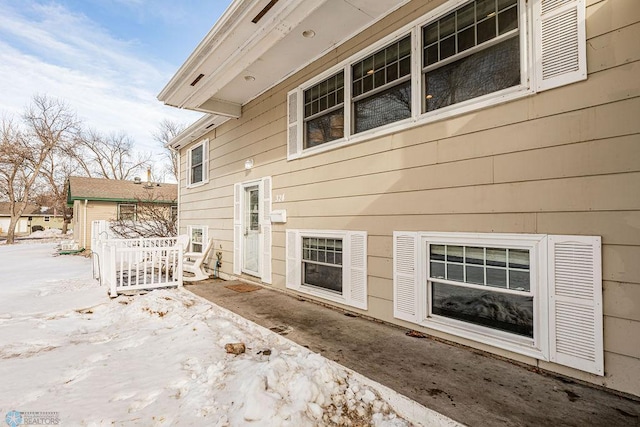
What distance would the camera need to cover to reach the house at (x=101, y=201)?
14855 millimetres

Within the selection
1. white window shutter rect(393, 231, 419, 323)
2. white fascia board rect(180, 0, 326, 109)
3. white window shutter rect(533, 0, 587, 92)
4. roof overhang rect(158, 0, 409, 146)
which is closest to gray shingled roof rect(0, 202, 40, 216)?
roof overhang rect(158, 0, 409, 146)

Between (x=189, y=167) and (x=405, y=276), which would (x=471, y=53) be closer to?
(x=405, y=276)

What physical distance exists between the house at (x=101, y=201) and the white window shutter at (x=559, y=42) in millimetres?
14837

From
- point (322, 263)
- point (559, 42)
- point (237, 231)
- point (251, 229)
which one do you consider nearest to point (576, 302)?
point (559, 42)

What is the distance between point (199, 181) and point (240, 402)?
22.8ft

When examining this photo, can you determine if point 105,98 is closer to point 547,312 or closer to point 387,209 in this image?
point 387,209

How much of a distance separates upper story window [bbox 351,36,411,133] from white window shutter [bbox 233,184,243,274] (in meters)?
3.26

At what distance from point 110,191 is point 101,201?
69 cm

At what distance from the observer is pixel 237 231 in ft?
20.3

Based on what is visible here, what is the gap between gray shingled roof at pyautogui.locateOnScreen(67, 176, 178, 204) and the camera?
1486 cm

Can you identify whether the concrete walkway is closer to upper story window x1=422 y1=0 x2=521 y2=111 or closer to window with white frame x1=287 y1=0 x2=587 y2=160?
window with white frame x1=287 y1=0 x2=587 y2=160

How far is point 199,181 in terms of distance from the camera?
8047 mm

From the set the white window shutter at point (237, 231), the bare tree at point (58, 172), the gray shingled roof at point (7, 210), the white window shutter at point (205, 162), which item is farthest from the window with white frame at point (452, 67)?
the gray shingled roof at point (7, 210)

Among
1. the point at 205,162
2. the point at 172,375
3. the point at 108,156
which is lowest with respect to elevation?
the point at 172,375
